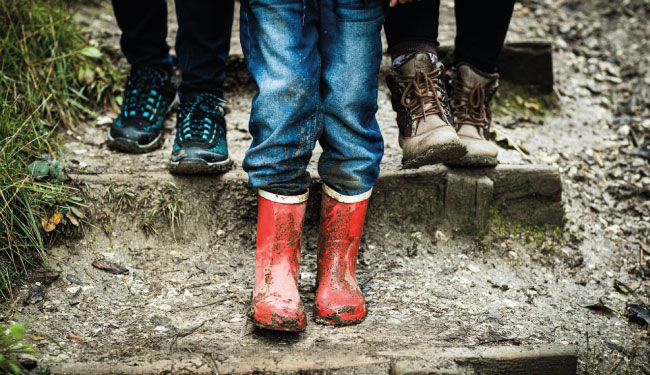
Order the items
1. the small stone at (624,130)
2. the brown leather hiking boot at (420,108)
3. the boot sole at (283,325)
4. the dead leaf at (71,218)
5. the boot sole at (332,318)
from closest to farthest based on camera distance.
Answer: the boot sole at (283,325)
the boot sole at (332,318)
the brown leather hiking boot at (420,108)
the dead leaf at (71,218)
the small stone at (624,130)

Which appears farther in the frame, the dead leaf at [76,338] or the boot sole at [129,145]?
the boot sole at [129,145]

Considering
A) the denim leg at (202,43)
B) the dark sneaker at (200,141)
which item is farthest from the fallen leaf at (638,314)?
the denim leg at (202,43)

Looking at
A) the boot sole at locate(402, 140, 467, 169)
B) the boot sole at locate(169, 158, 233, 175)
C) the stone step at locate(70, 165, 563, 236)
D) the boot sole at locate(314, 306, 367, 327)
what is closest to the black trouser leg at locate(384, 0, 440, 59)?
the boot sole at locate(402, 140, 467, 169)

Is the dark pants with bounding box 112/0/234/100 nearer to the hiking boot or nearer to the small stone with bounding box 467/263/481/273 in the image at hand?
the hiking boot

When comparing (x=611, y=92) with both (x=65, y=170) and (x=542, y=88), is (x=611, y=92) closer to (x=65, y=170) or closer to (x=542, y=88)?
(x=542, y=88)

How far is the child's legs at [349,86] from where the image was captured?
1368 mm

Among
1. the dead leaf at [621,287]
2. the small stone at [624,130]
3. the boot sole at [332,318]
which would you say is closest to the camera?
the boot sole at [332,318]

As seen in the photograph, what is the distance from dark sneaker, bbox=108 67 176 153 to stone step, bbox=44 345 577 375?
0.92 meters

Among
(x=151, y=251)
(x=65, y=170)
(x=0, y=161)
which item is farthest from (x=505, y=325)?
(x=0, y=161)

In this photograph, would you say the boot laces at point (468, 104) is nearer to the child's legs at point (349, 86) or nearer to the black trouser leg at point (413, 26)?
the black trouser leg at point (413, 26)

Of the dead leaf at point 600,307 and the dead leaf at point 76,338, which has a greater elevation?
the dead leaf at point 76,338

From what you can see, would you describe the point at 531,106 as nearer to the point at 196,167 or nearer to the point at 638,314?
the point at 638,314

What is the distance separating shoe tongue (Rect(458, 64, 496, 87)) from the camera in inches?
72.9

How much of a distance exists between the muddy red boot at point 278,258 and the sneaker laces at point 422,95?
19.2 inches
